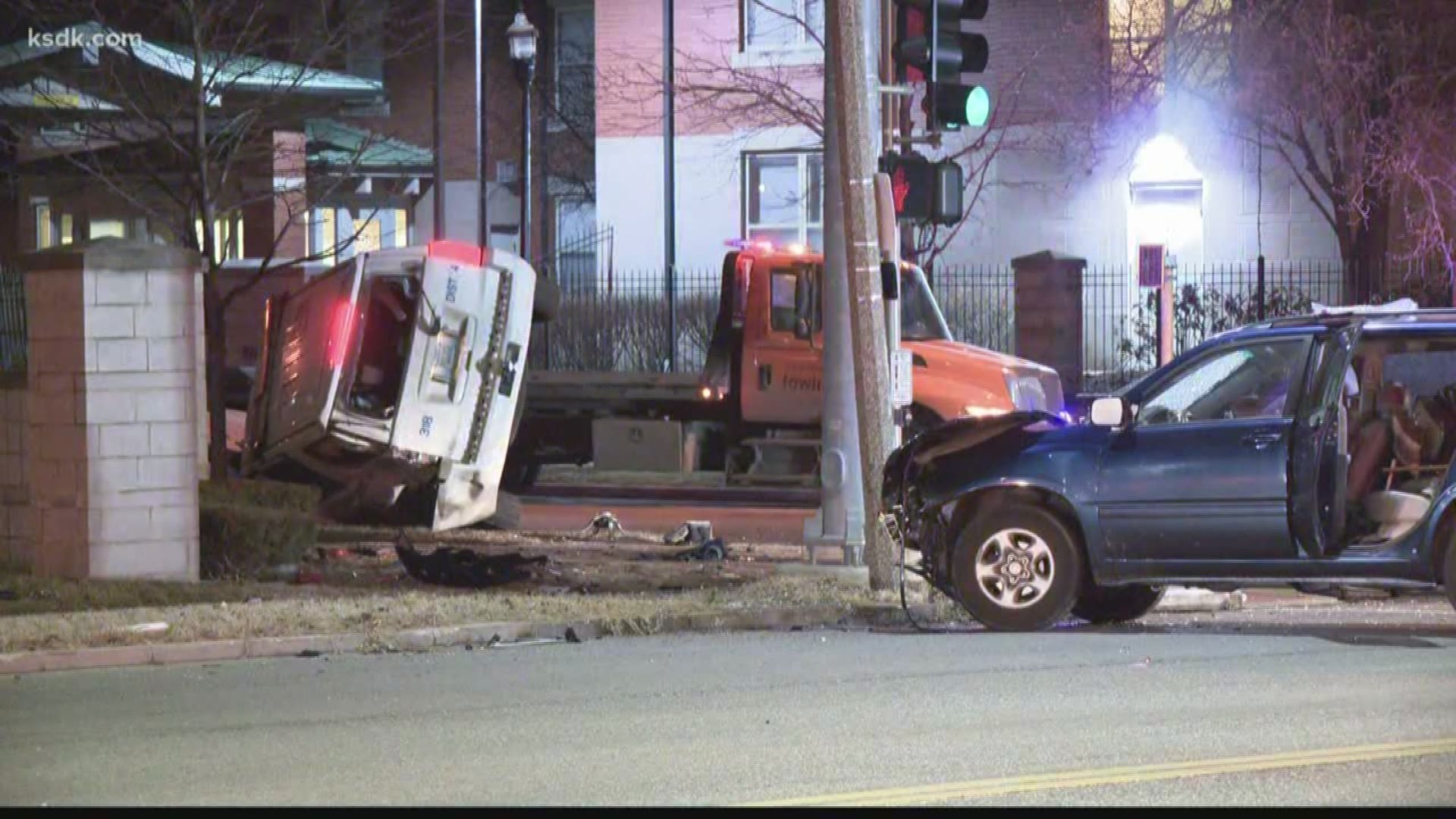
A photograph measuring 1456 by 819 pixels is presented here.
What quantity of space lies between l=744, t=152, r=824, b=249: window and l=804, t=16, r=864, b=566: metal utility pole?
57.3 feet

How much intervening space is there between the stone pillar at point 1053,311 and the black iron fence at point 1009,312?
0.90m

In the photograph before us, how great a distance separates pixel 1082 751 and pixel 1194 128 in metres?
23.7

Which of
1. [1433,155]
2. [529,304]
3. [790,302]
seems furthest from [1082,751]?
[1433,155]

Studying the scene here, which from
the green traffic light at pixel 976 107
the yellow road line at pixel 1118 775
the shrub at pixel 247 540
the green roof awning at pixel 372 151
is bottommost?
the yellow road line at pixel 1118 775

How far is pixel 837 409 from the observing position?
49.7 feet

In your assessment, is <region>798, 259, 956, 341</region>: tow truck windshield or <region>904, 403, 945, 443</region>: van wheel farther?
<region>798, 259, 956, 341</region>: tow truck windshield

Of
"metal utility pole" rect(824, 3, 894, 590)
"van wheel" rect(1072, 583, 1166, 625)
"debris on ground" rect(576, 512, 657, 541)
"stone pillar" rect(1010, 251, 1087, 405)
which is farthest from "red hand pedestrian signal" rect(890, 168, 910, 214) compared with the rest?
"stone pillar" rect(1010, 251, 1087, 405)

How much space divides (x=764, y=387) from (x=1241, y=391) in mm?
9394

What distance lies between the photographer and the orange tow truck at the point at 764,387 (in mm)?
20156

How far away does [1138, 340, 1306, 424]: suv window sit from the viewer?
11703 millimetres

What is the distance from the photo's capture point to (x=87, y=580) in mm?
13789

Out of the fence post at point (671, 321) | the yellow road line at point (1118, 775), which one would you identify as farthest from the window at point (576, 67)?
the yellow road line at point (1118, 775)

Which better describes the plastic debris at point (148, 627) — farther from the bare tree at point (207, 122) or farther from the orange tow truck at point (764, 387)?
the orange tow truck at point (764, 387)

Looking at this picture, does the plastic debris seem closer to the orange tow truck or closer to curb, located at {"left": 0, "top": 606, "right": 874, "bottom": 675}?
curb, located at {"left": 0, "top": 606, "right": 874, "bottom": 675}
